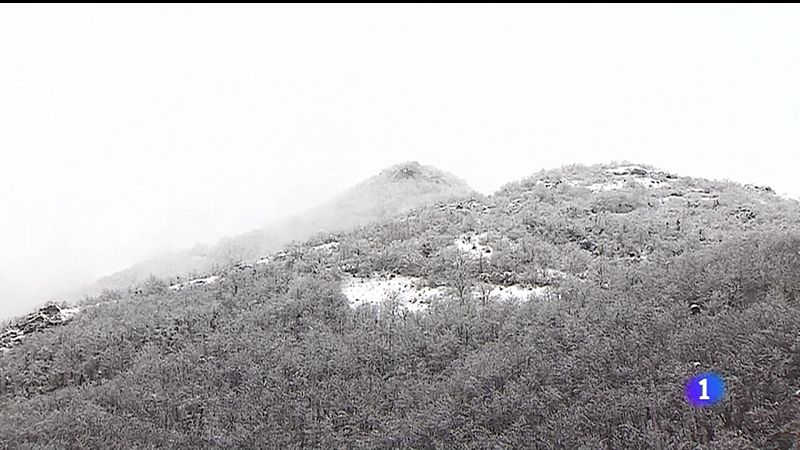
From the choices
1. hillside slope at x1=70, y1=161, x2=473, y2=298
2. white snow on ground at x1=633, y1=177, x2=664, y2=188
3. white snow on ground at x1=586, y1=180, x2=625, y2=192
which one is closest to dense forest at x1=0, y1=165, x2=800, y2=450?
white snow on ground at x1=586, y1=180, x2=625, y2=192

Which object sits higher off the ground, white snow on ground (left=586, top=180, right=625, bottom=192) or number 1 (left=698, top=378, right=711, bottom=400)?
white snow on ground (left=586, top=180, right=625, bottom=192)

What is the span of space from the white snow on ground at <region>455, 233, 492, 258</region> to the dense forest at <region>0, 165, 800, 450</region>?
0.40 metres

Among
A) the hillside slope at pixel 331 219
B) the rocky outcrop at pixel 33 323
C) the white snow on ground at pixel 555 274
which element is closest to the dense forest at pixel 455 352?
the white snow on ground at pixel 555 274

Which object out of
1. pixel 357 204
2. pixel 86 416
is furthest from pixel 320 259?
pixel 357 204

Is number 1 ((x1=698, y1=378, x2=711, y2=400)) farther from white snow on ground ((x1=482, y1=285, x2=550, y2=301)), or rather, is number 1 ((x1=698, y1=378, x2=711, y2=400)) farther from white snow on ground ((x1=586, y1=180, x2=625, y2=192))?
white snow on ground ((x1=586, y1=180, x2=625, y2=192))

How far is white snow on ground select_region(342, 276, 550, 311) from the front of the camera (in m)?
16.1

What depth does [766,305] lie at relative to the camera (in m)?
10.9

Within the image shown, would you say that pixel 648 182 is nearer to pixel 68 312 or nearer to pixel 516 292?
pixel 516 292

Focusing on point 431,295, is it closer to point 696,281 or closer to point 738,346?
point 696,281

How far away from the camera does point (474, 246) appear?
2042cm

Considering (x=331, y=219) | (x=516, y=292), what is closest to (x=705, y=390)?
(x=516, y=292)

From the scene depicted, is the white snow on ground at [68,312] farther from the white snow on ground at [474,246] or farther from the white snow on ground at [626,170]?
the white snow on ground at [626,170]

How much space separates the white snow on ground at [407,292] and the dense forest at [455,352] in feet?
1.09

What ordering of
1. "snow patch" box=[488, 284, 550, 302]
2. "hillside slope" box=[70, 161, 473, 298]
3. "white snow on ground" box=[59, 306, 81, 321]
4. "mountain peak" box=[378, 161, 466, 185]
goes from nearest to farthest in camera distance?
"snow patch" box=[488, 284, 550, 302]
"white snow on ground" box=[59, 306, 81, 321]
"hillside slope" box=[70, 161, 473, 298]
"mountain peak" box=[378, 161, 466, 185]
